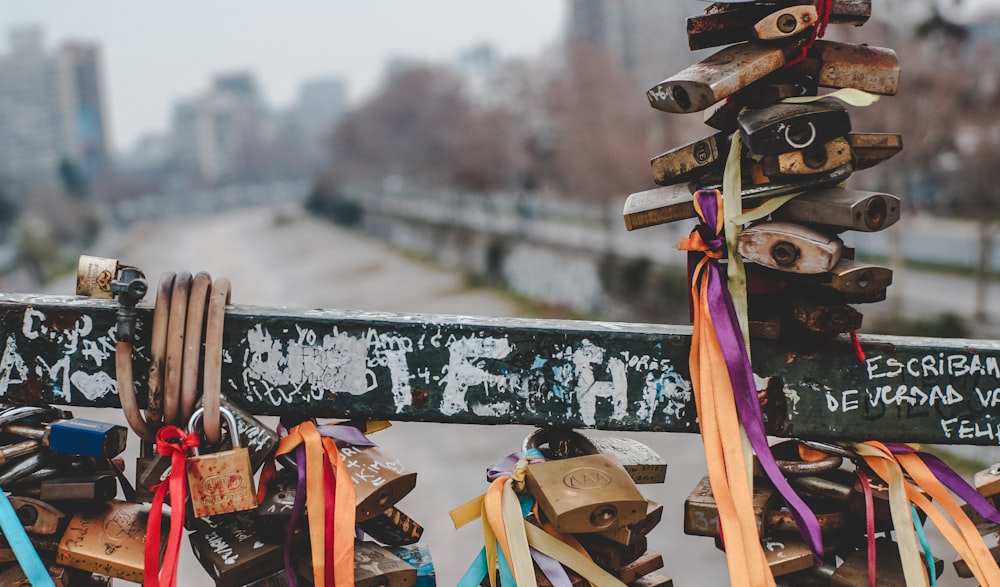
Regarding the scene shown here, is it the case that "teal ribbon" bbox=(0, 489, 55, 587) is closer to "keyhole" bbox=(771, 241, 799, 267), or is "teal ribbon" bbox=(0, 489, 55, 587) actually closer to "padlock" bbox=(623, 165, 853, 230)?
"padlock" bbox=(623, 165, 853, 230)

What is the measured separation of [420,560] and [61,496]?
0.82 metres

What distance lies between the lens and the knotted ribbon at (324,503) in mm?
1984

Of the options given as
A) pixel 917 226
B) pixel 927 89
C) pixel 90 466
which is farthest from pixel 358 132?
pixel 90 466

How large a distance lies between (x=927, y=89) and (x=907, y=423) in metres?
18.2

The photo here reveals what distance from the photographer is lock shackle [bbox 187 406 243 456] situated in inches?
77.7

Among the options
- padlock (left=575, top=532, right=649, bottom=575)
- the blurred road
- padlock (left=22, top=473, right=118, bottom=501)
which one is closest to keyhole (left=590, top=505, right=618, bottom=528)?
padlock (left=575, top=532, right=649, bottom=575)

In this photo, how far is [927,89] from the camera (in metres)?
18.0

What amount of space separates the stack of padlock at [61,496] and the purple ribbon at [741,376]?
4.45 feet

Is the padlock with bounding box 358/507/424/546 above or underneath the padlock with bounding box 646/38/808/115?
underneath

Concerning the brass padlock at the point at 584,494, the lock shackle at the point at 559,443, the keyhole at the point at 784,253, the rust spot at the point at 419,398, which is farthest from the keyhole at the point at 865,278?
the rust spot at the point at 419,398

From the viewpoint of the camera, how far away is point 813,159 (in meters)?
1.95

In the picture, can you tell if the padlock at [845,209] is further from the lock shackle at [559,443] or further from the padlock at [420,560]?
the padlock at [420,560]

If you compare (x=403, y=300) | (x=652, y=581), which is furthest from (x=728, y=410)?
(x=403, y=300)

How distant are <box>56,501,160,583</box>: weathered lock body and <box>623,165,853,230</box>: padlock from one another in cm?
131
